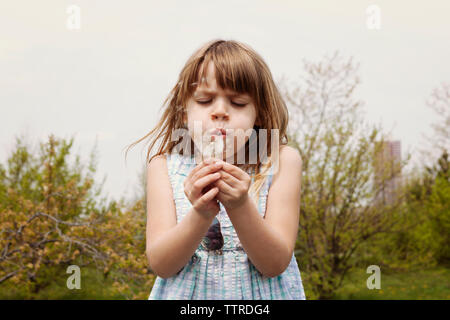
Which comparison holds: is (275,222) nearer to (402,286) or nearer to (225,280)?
(225,280)

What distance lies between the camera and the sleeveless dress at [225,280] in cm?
113

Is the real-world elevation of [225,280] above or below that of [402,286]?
below

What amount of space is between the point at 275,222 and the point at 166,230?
0.96 feet

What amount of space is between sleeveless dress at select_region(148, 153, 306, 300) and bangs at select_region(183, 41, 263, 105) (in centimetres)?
33

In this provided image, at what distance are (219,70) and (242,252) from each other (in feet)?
1.66

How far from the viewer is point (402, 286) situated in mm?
6852

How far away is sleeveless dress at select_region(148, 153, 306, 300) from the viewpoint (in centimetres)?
113

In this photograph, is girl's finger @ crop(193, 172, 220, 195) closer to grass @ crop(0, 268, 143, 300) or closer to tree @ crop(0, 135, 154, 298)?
tree @ crop(0, 135, 154, 298)

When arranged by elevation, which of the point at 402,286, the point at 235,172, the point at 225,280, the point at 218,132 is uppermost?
the point at 218,132

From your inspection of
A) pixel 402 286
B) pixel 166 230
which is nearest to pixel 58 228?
pixel 166 230

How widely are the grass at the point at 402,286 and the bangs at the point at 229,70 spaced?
496 cm

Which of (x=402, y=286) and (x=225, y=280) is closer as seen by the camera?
(x=225, y=280)

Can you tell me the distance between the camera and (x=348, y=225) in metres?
5.23
